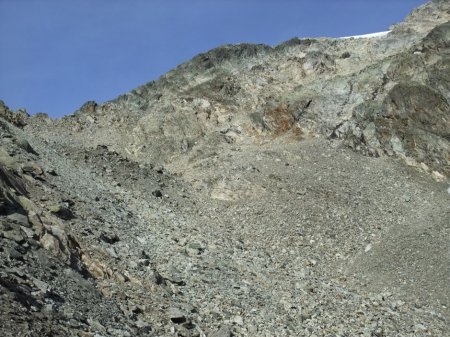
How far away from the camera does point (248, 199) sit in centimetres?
2802

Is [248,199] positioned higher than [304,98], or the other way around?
[304,98]

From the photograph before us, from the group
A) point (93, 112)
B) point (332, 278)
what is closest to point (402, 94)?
point (332, 278)

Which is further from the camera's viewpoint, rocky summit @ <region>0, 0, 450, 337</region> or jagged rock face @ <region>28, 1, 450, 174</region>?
jagged rock face @ <region>28, 1, 450, 174</region>

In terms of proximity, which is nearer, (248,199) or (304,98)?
(248,199)

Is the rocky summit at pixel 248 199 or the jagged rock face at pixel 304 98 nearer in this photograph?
the rocky summit at pixel 248 199

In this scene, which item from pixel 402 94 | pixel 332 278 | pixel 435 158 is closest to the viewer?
pixel 332 278

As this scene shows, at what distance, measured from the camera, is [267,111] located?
41.0 meters

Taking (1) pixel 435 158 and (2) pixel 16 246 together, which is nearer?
(2) pixel 16 246

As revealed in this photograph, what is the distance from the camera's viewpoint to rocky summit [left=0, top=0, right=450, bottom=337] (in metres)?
13.6

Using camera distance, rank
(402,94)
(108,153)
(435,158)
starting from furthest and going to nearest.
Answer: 1. (402,94)
2. (435,158)
3. (108,153)

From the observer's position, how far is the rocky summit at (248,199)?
13.6 m

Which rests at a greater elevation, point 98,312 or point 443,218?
point 443,218

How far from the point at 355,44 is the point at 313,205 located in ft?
86.8

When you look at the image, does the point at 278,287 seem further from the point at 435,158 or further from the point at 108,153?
the point at 435,158
